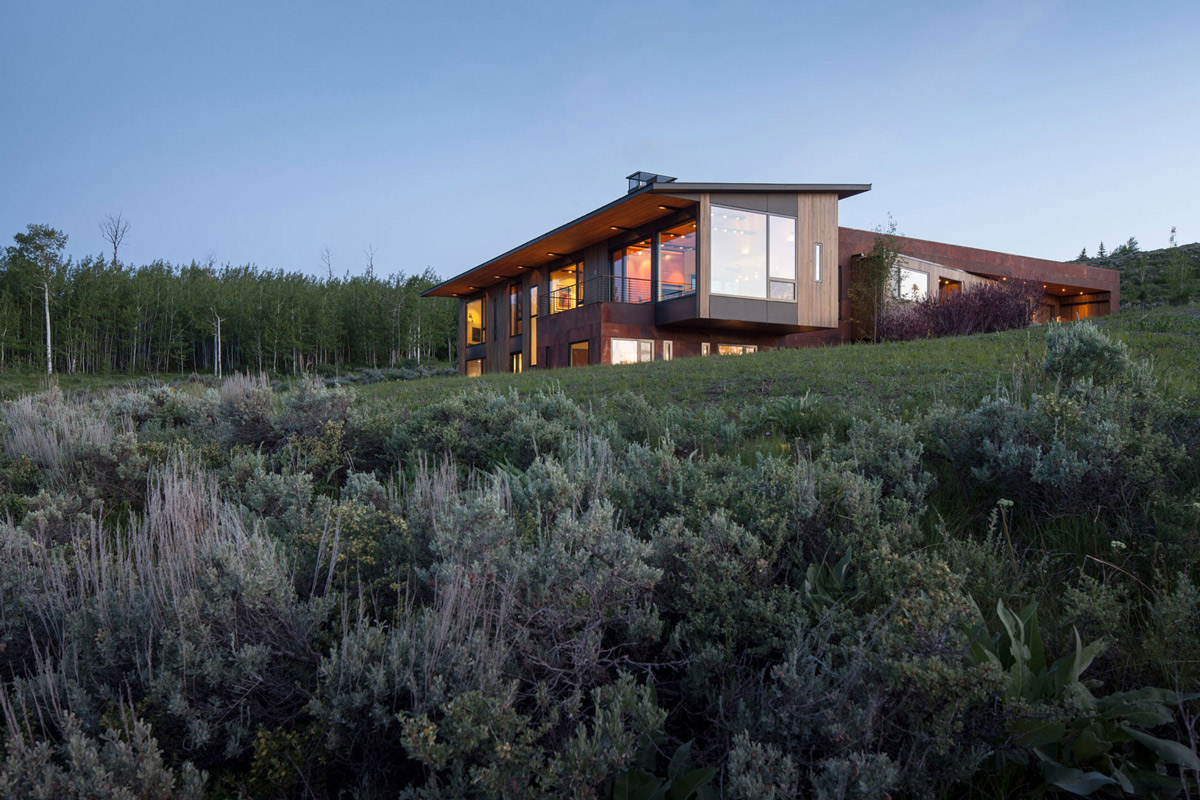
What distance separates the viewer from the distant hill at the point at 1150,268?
3229cm

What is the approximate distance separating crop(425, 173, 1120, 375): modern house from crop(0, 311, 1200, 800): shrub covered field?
14.0m

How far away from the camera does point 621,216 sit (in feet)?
59.4

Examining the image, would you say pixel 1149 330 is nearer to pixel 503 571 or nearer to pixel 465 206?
pixel 503 571

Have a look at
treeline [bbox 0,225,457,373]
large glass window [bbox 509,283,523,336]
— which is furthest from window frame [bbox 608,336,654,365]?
treeline [bbox 0,225,457,373]

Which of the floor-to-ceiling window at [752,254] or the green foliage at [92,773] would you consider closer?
the green foliage at [92,773]

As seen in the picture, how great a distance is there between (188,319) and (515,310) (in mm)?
32841

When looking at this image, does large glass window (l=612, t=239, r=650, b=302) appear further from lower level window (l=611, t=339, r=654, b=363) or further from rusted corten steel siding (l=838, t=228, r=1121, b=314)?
rusted corten steel siding (l=838, t=228, r=1121, b=314)

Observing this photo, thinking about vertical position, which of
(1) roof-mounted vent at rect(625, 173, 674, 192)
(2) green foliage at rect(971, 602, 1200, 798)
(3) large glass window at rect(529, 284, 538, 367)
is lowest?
(2) green foliage at rect(971, 602, 1200, 798)

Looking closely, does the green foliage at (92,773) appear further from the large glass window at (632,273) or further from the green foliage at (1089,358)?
the large glass window at (632,273)

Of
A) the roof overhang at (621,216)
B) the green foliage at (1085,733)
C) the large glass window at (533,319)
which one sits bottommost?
the green foliage at (1085,733)

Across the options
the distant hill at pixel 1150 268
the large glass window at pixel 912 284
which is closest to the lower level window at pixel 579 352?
the large glass window at pixel 912 284

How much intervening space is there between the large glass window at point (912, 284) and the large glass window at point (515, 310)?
14220 millimetres

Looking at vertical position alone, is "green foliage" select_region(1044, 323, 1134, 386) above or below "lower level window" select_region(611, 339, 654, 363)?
below

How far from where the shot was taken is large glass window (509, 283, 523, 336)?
25750mm
